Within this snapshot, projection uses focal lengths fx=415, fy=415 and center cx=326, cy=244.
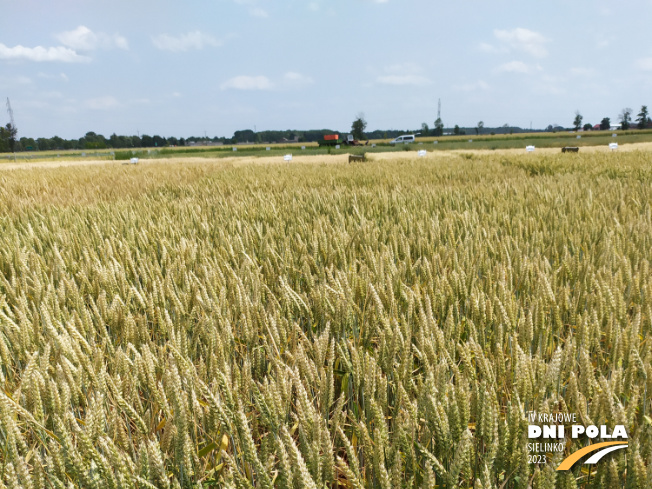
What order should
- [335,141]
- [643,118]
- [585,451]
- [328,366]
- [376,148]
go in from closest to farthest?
1. [585,451]
2. [328,366]
3. [376,148]
4. [335,141]
5. [643,118]

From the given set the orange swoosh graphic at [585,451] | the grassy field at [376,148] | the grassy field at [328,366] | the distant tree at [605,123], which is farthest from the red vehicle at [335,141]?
the distant tree at [605,123]

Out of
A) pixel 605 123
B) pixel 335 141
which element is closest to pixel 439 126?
pixel 605 123

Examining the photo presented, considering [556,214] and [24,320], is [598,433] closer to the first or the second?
[24,320]

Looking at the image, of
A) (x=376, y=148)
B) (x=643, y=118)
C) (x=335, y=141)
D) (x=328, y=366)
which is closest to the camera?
(x=328, y=366)

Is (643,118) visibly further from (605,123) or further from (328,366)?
(328,366)

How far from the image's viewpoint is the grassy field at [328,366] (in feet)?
2.07

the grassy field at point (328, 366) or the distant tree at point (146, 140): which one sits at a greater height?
the distant tree at point (146, 140)

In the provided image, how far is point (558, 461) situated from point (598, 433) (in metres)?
0.17

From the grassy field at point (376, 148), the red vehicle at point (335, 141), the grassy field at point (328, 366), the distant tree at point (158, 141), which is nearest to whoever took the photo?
the grassy field at point (328, 366)

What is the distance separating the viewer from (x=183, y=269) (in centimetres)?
166

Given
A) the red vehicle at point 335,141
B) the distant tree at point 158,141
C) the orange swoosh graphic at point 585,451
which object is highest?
the distant tree at point 158,141

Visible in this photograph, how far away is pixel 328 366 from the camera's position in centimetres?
79

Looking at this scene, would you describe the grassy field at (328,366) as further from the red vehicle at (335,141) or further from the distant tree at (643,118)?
the distant tree at (643,118)

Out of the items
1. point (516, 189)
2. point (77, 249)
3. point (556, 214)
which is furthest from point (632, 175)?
point (77, 249)
